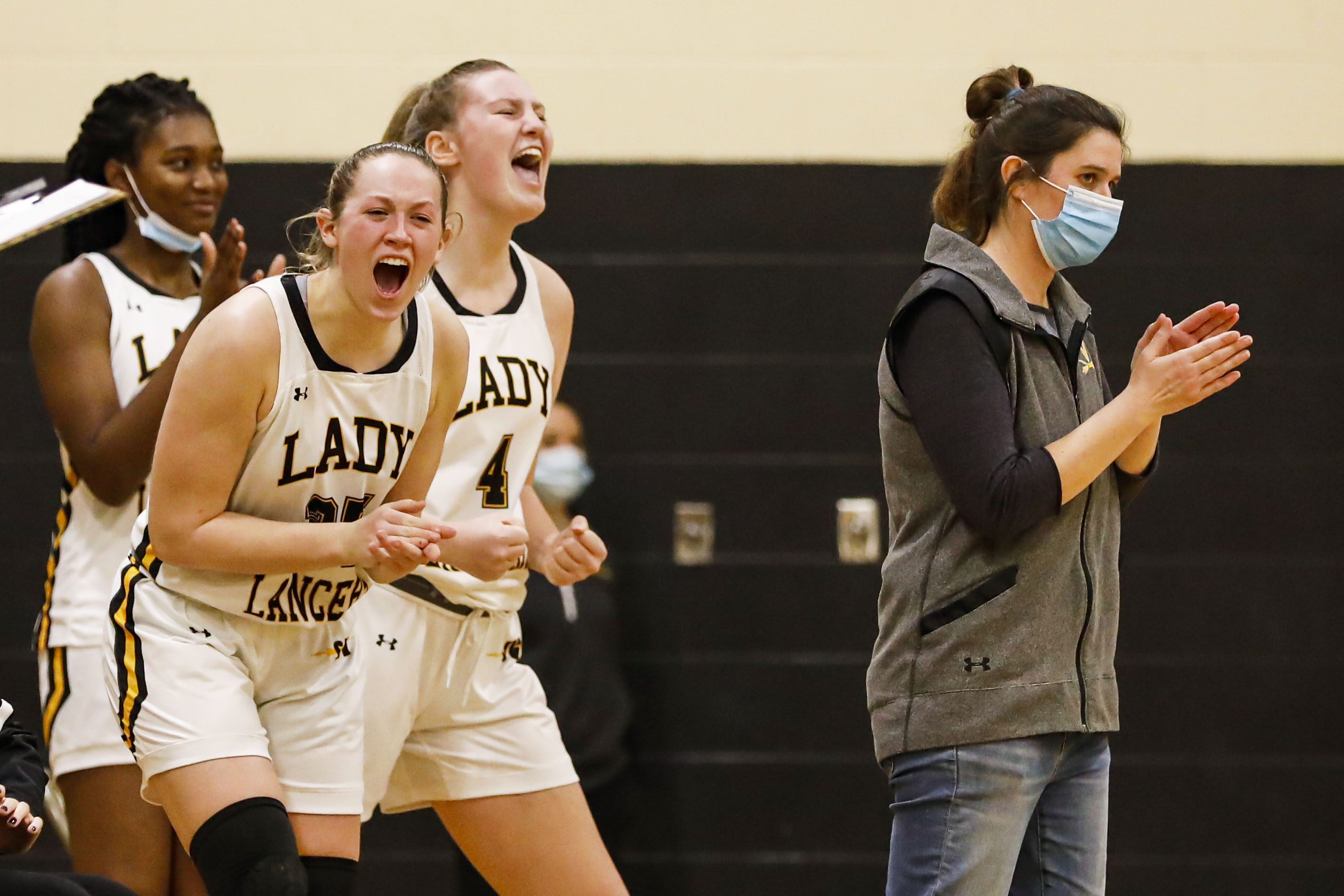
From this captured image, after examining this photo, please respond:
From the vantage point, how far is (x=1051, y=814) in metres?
2.26

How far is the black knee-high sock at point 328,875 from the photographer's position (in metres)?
2.31

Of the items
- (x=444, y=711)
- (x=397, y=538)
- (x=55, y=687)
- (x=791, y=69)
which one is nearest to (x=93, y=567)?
(x=55, y=687)

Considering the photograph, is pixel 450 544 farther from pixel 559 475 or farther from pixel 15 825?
pixel 559 475

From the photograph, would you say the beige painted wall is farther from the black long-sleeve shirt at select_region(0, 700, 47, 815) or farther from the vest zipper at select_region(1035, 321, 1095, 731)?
the black long-sleeve shirt at select_region(0, 700, 47, 815)

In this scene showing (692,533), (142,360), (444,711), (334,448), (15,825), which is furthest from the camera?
(692,533)

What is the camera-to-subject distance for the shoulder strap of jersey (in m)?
2.18

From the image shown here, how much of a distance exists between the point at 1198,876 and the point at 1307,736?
1.67 feet

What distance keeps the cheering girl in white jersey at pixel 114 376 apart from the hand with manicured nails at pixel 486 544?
639 millimetres

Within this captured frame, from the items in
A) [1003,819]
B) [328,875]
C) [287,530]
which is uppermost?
[287,530]

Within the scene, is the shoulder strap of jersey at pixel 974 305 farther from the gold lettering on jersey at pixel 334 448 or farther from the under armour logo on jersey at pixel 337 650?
the under armour logo on jersey at pixel 337 650

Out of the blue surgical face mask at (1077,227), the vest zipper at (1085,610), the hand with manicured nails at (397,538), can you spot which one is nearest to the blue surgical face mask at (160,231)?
the hand with manicured nails at (397,538)

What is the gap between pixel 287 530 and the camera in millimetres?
2234

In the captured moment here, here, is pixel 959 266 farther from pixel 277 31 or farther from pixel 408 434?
pixel 277 31

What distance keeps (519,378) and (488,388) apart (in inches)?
2.7
